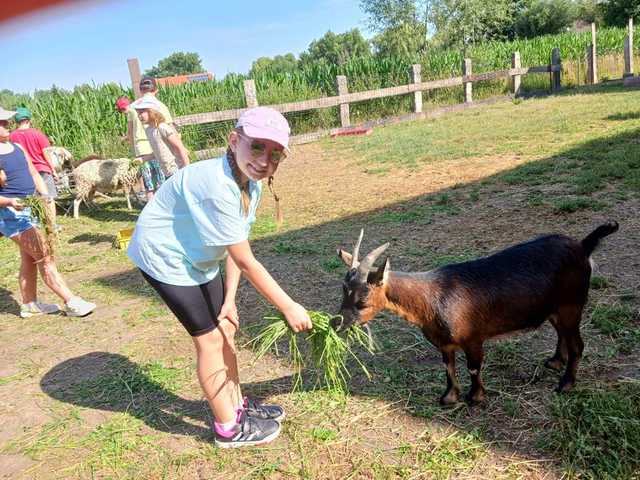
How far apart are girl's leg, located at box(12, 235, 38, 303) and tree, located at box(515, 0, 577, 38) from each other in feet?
195

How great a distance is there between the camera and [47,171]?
9.07 meters

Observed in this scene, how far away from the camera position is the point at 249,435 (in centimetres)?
312

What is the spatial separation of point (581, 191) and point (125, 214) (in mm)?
8145

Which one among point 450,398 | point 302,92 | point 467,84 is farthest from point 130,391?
point 467,84

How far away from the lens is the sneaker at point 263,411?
330cm

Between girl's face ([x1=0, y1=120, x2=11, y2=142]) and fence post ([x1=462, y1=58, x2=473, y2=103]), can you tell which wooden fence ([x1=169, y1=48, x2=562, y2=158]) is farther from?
girl's face ([x1=0, y1=120, x2=11, y2=142])

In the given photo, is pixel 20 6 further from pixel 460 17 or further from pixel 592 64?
pixel 460 17

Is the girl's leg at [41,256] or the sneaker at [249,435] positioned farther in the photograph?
the girl's leg at [41,256]

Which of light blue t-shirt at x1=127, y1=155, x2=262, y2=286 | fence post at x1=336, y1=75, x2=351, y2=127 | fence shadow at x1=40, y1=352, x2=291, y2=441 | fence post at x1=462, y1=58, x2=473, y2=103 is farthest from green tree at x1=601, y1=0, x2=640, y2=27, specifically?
light blue t-shirt at x1=127, y1=155, x2=262, y2=286

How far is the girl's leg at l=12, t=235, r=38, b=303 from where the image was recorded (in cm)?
545

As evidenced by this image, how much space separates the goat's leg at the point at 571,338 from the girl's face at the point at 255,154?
191 cm

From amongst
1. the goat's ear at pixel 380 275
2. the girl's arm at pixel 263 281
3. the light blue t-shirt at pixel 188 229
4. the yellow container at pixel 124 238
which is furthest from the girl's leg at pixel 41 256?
the goat's ear at pixel 380 275

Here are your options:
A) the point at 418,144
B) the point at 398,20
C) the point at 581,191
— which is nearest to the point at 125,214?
the point at 418,144

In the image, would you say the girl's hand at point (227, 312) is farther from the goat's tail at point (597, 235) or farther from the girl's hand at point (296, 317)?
the goat's tail at point (597, 235)
